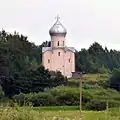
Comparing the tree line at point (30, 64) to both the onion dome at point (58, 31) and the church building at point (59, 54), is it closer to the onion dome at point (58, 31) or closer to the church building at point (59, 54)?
the church building at point (59, 54)

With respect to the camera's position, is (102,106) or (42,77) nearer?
(102,106)

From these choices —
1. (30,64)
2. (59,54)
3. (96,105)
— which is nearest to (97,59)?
(59,54)

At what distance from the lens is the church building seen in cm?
5975

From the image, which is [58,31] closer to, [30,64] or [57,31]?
[57,31]

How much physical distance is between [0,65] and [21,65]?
2.43 metres

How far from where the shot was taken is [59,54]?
6069 cm

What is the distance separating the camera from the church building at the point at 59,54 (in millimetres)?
59750

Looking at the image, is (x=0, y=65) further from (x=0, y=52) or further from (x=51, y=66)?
(x=51, y=66)

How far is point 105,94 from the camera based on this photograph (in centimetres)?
4069

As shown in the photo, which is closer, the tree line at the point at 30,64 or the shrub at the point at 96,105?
the shrub at the point at 96,105

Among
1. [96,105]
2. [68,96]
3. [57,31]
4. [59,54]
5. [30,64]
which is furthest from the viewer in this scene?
[59,54]

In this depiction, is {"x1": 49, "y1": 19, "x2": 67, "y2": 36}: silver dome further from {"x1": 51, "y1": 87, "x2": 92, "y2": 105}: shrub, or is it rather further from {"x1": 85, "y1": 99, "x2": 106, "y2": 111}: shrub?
{"x1": 85, "y1": 99, "x2": 106, "y2": 111}: shrub

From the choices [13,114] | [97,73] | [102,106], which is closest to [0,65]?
[97,73]

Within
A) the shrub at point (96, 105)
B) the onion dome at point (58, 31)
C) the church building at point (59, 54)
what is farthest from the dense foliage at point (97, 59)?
the shrub at point (96, 105)
